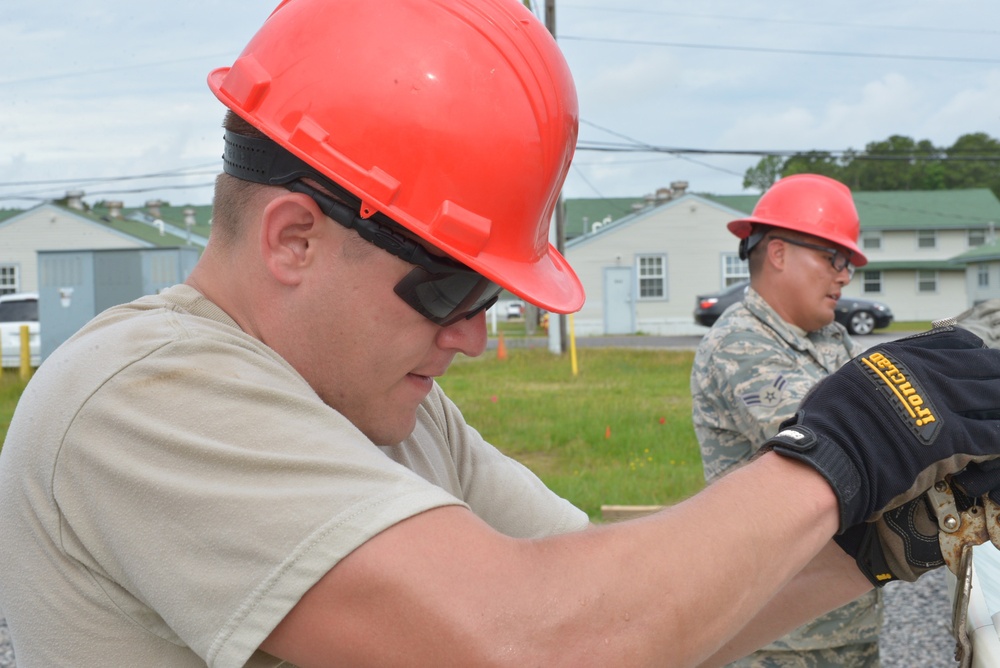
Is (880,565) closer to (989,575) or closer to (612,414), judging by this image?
(989,575)

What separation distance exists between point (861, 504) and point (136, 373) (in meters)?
1.01

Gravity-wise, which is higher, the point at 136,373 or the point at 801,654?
the point at 136,373

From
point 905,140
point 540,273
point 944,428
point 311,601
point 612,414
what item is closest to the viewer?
point 311,601

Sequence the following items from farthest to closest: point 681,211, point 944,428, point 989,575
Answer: point 681,211
point 989,575
point 944,428

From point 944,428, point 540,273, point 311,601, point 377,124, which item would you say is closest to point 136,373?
point 311,601

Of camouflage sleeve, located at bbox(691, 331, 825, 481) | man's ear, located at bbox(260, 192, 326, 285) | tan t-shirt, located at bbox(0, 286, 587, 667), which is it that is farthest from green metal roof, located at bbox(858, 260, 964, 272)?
tan t-shirt, located at bbox(0, 286, 587, 667)

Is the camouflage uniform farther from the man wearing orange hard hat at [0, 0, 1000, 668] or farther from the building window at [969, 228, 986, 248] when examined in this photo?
the building window at [969, 228, 986, 248]

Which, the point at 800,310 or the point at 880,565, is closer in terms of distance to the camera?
the point at 880,565

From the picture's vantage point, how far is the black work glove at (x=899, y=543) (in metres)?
1.62

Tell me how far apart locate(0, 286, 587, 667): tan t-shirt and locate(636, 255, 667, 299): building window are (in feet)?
123

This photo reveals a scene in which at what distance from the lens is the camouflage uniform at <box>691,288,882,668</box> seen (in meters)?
3.87

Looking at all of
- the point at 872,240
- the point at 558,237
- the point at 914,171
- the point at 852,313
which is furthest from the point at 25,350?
the point at 914,171

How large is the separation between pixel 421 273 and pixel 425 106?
25cm

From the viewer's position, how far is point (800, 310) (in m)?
4.60
